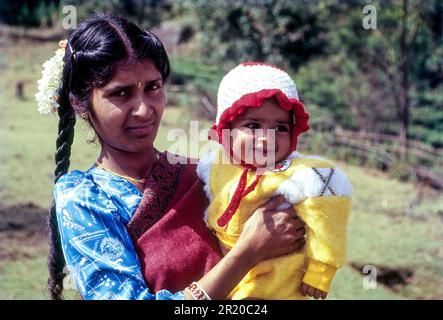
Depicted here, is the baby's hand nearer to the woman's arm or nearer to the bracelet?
the woman's arm

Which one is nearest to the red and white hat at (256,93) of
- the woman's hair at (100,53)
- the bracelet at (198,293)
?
the woman's hair at (100,53)

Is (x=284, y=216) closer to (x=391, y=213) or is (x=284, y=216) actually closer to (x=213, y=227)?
(x=213, y=227)

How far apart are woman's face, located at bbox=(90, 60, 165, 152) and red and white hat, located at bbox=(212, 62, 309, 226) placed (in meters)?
0.24

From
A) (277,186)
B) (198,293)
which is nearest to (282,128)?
(277,186)

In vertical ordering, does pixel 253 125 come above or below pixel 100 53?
below

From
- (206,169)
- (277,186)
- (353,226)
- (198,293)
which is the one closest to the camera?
(198,293)

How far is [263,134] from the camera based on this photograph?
6.48ft

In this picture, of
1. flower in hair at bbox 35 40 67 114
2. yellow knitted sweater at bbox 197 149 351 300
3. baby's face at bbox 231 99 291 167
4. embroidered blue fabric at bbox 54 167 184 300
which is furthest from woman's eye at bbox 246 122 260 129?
flower in hair at bbox 35 40 67 114

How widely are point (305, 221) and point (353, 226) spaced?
5132mm

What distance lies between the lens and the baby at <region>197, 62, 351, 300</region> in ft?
6.31

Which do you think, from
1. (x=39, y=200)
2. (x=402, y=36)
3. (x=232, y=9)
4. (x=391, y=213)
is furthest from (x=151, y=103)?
(x=232, y=9)

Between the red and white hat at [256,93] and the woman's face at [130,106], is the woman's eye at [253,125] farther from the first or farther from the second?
the woman's face at [130,106]

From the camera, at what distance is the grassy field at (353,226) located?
16.6 ft

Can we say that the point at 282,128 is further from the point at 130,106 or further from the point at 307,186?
the point at 130,106
